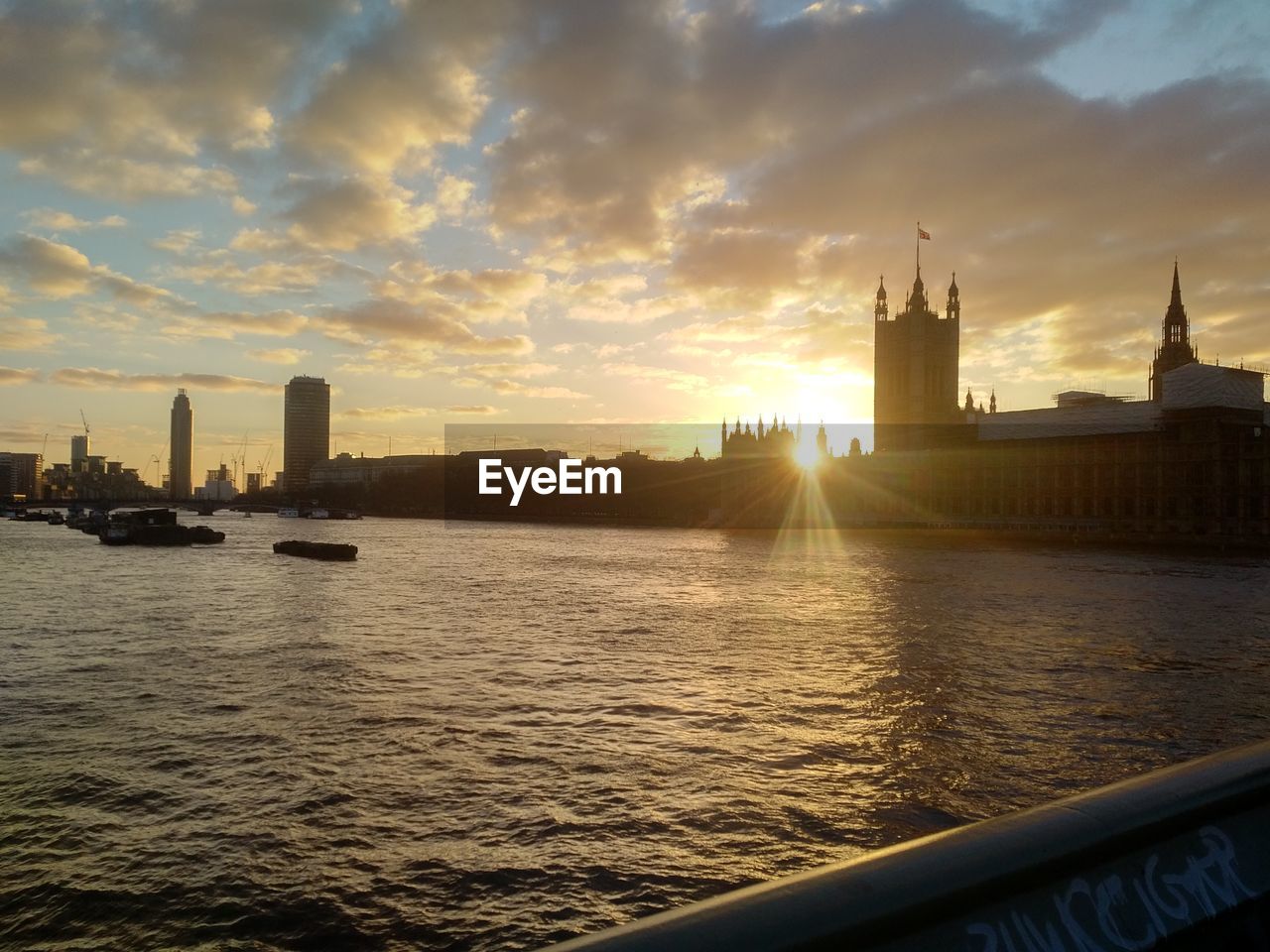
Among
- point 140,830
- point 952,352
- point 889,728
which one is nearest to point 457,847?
point 140,830

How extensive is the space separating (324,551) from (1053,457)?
89870 mm

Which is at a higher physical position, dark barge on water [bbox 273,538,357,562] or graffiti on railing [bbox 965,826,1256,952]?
graffiti on railing [bbox 965,826,1256,952]

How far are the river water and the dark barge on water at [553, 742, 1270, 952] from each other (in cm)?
863

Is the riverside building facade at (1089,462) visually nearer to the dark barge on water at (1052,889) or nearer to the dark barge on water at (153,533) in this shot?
the dark barge on water at (153,533)

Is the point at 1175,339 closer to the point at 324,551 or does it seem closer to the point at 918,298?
the point at 918,298

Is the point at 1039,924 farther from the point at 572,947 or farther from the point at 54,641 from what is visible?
the point at 54,641

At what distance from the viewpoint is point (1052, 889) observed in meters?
2.16

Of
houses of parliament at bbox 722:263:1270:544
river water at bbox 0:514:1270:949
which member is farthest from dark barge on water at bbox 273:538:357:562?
houses of parliament at bbox 722:263:1270:544

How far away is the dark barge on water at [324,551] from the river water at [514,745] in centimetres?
2951

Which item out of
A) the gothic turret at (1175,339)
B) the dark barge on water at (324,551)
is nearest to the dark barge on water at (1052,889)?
the dark barge on water at (324,551)

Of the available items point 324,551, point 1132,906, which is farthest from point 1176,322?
point 1132,906

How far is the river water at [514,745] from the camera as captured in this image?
432 inches

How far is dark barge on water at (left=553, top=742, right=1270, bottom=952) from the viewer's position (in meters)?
1.88

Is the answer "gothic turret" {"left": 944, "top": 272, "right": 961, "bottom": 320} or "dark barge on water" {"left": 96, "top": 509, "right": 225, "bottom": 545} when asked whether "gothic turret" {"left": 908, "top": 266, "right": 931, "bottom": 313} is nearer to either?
"gothic turret" {"left": 944, "top": 272, "right": 961, "bottom": 320}
